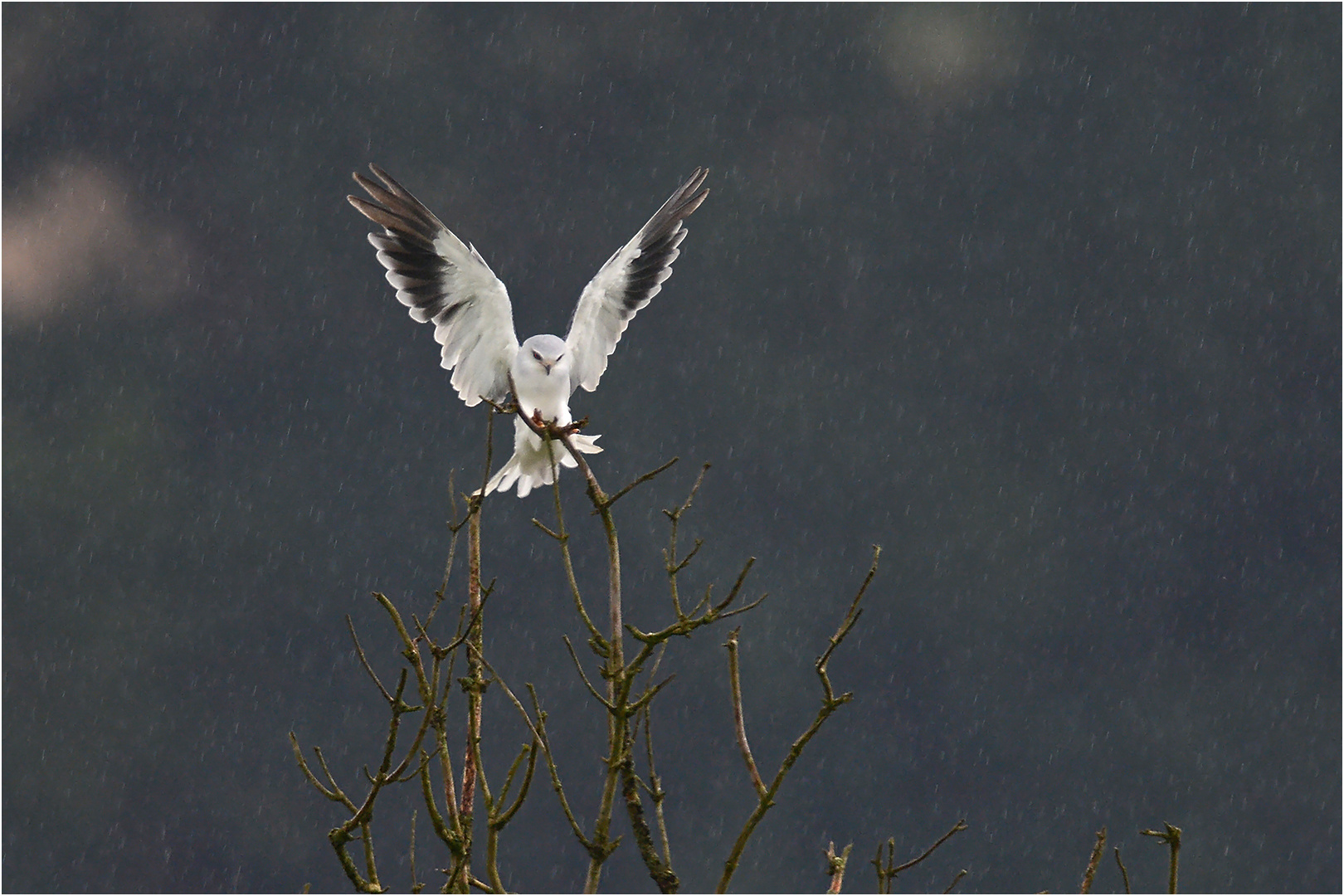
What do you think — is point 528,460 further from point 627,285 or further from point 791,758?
point 791,758

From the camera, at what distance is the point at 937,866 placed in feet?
48.7

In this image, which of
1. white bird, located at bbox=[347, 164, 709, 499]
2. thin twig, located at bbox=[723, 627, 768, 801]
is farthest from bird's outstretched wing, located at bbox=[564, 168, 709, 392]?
thin twig, located at bbox=[723, 627, 768, 801]

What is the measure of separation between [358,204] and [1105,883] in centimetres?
1708

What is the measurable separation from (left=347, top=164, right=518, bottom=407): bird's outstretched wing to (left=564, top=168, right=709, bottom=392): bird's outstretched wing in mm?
225

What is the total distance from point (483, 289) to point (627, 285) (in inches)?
17.2

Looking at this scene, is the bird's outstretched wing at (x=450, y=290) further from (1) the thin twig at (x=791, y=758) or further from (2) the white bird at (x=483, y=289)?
(1) the thin twig at (x=791, y=758)

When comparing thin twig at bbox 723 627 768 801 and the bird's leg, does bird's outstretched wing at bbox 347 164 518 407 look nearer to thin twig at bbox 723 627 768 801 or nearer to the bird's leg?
the bird's leg

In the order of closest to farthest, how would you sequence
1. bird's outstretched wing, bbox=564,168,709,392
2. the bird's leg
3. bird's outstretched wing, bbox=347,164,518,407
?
1. the bird's leg
2. bird's outstretched wing, bbox=347,164,518,407
3. bird's outstretched wing, bbox=564,168,709,392

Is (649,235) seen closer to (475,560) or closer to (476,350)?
(476,350)

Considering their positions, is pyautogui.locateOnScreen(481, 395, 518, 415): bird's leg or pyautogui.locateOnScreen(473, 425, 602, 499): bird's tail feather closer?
pyautogui.locateOnScreen(481, 395, 518, 415): bird's leg

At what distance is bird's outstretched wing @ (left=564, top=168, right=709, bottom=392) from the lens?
4.12m

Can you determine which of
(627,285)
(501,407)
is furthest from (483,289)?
(501,407)

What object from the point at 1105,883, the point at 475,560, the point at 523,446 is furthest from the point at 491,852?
the point at 1105,883

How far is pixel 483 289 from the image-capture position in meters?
4.07
